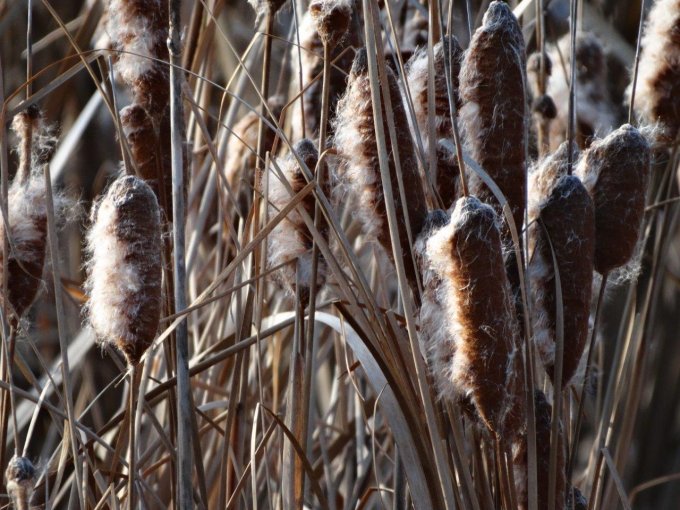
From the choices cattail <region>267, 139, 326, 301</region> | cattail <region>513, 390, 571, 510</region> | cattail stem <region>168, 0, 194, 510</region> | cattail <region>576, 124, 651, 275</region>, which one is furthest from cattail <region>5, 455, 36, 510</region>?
cattail <region>576, 124, 651, 275</region>

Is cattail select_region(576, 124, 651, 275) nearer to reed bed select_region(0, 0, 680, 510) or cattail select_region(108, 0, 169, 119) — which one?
reed bed select_region(0, 0, 680, 510)

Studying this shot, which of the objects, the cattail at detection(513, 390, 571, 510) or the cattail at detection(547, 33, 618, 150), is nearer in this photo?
the cattail at detection(513, 390, 571, 510)

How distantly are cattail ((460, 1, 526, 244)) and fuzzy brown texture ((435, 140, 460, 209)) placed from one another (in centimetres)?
5

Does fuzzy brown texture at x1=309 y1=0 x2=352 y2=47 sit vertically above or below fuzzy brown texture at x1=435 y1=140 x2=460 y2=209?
above

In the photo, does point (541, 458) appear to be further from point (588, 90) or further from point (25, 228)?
point (588, 90)

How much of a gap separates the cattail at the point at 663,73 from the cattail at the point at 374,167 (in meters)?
0.39

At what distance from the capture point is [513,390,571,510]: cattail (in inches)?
26.6

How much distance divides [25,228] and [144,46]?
7.9 inches

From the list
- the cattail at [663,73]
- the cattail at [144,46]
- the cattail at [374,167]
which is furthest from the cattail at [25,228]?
the cattail at [663,73]

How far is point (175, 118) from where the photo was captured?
0.72m

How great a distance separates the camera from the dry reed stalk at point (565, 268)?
65 centimetres

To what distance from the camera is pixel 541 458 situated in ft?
2.25

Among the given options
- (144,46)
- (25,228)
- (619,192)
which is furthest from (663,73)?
(25,228)

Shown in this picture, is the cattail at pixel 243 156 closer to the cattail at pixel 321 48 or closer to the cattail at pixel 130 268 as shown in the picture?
the cattail at pixel 321 48
